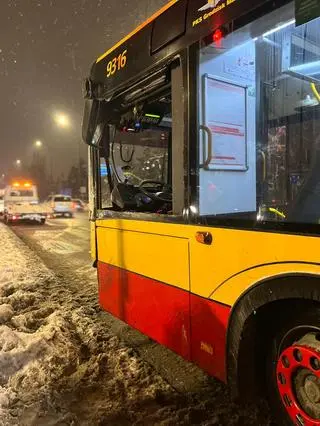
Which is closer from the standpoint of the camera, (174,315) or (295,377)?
(295,377)

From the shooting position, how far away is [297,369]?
247cm

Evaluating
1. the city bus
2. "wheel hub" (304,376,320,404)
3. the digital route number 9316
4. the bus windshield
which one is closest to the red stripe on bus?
the city bus

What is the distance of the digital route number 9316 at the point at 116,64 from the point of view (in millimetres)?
4055

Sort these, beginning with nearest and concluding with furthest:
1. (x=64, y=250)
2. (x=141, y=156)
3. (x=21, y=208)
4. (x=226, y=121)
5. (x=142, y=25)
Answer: (x=226, y=121) → (x=142, y=25) → (x=141, y=156) → (x=64, y=250) → (x=21, y=208)

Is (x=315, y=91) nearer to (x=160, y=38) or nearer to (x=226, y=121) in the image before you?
(x=226, y=121)

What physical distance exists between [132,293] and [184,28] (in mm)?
2429

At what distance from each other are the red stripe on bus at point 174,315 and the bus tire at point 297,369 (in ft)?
1.24

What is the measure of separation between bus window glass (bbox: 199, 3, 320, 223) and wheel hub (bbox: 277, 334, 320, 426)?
77 centimetres

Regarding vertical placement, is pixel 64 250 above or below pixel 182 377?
below

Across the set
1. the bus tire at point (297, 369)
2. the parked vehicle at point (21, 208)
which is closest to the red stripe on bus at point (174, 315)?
the bus tire at point (297, 369)

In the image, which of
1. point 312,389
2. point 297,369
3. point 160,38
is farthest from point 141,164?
point 312,389

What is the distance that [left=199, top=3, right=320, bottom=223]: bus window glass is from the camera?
2.76 metres

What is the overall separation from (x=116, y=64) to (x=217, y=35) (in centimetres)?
162

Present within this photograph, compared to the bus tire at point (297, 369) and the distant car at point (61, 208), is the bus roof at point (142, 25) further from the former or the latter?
the distant car at point (61, 208)
